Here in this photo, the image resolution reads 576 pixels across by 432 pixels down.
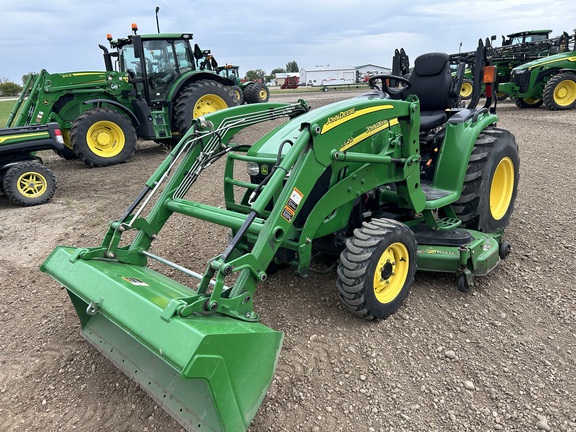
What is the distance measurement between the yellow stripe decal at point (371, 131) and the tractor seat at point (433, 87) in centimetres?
89

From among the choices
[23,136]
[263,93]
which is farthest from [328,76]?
[23,136]

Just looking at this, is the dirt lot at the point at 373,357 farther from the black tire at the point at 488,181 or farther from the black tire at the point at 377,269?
the black tire at the point at 488,181

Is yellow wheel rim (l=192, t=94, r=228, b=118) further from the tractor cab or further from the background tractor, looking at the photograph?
the background tractor

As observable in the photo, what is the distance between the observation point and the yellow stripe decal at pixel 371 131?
3.10 meters

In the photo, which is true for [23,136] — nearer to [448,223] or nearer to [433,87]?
[433,87]

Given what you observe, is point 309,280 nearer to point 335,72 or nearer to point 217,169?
point 217,169

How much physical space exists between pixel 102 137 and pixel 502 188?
7.45 meters

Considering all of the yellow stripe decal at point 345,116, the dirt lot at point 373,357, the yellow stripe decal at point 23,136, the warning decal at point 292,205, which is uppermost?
the yellow stripe decal at point 345,116

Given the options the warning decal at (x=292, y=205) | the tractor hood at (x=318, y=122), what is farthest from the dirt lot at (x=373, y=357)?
the tractor hood at (x=318, y=122)

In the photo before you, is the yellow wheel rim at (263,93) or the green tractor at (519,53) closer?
the green tractor at (519,53)

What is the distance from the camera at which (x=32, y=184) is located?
259 inches

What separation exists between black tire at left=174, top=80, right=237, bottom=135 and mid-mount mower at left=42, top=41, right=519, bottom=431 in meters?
5.91

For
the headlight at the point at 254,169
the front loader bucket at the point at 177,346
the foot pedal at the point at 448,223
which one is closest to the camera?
the front loader bucket at the point at 177,346

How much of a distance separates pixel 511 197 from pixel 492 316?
1768 millimetres
